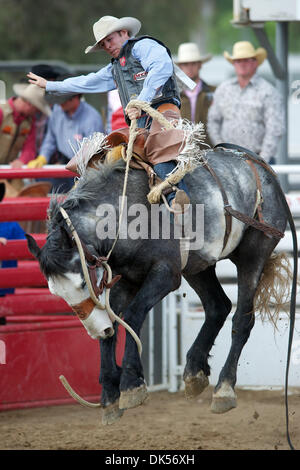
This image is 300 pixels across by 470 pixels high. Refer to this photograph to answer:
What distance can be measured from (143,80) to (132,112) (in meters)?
0.32

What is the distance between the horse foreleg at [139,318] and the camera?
16.8 feet

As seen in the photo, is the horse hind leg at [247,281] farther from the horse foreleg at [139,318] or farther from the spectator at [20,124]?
the spectator at [20,124]

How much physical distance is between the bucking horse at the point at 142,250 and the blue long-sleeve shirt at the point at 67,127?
9.31 feet

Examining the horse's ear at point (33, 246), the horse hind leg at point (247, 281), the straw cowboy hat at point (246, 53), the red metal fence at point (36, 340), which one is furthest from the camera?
the straw cowboy hat at point (246, 53)

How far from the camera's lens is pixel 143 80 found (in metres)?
5.50

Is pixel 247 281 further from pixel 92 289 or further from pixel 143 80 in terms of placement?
pixel 143 80

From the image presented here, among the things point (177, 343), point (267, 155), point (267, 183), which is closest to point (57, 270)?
point (267, 183)

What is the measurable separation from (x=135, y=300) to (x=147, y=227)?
1.38 ft

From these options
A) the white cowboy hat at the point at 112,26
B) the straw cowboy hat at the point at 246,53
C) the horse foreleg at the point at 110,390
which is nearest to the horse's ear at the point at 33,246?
the horse foreleg at the point at 110,390

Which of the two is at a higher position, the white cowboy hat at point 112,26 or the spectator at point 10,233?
the white cowboy hat at point 112,26

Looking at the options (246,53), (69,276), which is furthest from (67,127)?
(69,276)

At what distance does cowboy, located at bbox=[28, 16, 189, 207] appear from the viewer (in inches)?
209

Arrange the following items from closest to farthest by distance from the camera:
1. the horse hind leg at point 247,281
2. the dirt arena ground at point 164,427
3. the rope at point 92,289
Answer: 1. the rope at point 92,289
2. the horse hind leg at point 247,281
3. the dirt arena ground at point 164,427

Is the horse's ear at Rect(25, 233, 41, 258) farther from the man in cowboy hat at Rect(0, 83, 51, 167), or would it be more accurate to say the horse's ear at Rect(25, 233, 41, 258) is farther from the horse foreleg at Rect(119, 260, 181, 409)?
the man in cowboy hat at Rect(0, 83, 51, 167)
